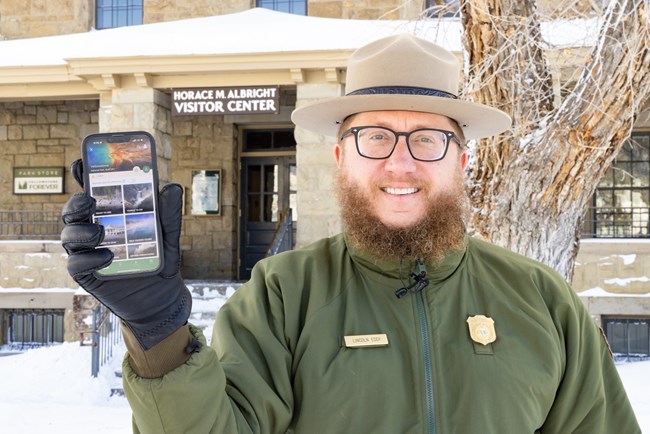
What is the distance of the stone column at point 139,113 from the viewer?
32.5ft

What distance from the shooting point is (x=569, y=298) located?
196 cm

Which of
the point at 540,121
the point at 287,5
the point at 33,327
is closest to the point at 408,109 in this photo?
the point at 540,121

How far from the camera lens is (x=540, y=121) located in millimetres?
4391

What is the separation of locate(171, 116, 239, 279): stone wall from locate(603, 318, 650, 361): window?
22.3 feet

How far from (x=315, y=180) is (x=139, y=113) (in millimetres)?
2831

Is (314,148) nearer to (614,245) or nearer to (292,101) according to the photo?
(292,101)

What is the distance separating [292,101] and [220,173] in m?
2.09

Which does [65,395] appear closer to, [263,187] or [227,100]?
[227,100]

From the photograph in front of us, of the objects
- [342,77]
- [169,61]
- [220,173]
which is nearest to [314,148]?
[342,77]

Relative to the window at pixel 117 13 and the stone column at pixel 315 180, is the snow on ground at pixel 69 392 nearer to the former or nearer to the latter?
the stone column at pixel 315 180

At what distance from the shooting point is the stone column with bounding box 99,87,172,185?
990cm

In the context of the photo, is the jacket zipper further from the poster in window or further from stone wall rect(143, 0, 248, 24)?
stone wall rect(143, 0, 248, 24)

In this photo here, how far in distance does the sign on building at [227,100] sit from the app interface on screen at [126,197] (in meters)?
8.00

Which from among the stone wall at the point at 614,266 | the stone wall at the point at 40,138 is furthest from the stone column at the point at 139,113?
the stone wall at the point at 614,266
